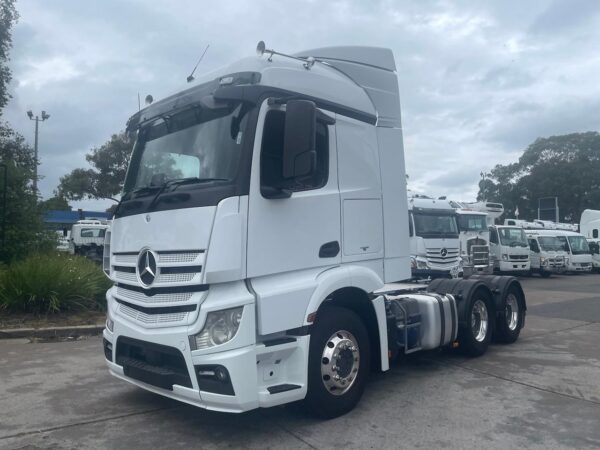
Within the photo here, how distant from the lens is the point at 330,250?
5418mm

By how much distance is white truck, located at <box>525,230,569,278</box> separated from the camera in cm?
2683

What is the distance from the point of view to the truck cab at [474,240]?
21203 millimetres

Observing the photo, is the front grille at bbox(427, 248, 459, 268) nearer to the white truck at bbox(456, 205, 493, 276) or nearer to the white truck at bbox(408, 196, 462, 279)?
the white truck at bbox(408, 196, 462, 279)

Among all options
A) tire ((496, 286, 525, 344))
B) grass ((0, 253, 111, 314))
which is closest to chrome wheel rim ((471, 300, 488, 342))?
tire ((496, 286, 525, 344))

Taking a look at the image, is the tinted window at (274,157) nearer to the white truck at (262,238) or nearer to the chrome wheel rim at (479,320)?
the white truck at (262,238)

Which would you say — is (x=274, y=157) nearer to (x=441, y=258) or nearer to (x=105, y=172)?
(x=441, y=258)

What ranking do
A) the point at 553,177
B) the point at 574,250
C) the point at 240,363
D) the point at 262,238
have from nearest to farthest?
the point at 240,363, the point at 262,238, the point at 574,250, the point at 553,177

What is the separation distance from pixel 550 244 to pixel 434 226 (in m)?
13.2

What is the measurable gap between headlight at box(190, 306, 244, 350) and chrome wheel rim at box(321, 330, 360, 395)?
43.5 inches

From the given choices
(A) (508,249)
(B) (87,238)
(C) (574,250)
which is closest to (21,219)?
(B) (87,238)

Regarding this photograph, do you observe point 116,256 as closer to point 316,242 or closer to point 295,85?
point 316,242

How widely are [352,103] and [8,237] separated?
38.9 feet

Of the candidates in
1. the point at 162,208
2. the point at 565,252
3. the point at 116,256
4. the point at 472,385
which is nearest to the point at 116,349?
the point at 116,256

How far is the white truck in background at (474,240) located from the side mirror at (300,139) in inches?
676
